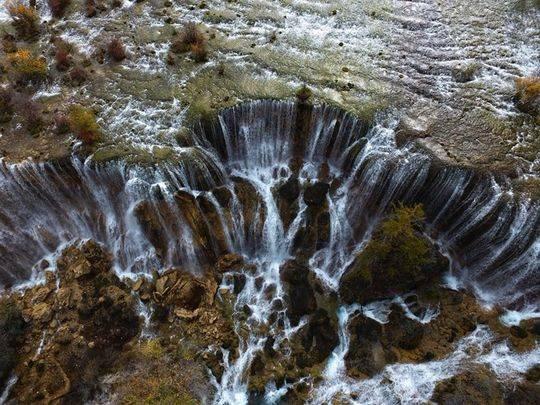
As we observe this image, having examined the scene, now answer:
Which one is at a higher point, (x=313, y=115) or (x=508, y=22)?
(x=508, y=22)

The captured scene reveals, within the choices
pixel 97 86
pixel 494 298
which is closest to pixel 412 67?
pixel 494 298

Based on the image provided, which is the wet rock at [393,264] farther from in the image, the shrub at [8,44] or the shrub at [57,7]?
the shrub at [57,7]

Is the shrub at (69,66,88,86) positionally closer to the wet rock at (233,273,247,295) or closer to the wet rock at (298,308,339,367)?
the wet rock at (233,273,247,295)

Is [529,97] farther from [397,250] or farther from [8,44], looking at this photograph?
[8,44]

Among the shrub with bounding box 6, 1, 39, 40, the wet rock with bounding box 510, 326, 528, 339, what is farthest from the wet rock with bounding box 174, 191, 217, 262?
the shrub with bounding box 6, 1, 39, 40

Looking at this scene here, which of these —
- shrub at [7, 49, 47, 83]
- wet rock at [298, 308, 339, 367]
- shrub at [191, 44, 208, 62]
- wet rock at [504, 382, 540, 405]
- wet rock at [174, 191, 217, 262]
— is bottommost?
wet rock at [298, 308, 339, 367]

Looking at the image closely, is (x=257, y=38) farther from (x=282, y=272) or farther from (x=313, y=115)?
(x=282, y=272)
